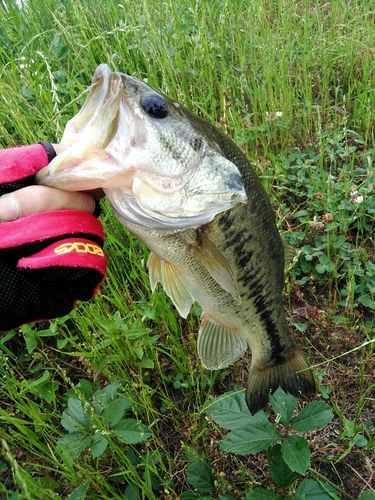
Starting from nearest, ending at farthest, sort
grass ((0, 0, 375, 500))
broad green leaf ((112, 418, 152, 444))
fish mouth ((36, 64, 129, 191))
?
fish mouth ((36, 64, 129, 191)) → broad green leaf ((112, 418, 152, 444)) → grass ((0, 0, 375, 500))

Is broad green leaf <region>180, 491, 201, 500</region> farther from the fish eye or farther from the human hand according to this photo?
the fish eye

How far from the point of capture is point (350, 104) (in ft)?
9.59

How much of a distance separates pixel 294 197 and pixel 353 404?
118 centimetres

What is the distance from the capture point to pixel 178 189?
4.16 ft

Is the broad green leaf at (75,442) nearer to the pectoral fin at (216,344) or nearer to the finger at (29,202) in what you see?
the pectoral fin at (216,344)

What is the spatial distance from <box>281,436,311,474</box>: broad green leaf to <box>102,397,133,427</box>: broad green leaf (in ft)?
1.76

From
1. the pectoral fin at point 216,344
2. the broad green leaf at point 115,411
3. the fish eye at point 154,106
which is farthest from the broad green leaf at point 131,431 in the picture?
the fish eye at point 154,106

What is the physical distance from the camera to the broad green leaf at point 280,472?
139 cm

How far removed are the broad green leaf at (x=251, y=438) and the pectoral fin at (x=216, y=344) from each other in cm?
34

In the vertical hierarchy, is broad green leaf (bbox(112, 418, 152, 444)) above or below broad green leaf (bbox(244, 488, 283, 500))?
above

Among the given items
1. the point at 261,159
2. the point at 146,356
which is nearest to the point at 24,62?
the point at 261,159

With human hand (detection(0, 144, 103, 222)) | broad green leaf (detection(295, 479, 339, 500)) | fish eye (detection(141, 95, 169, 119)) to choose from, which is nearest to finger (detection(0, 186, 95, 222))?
human hand (detection(0, 144, 103, 222))

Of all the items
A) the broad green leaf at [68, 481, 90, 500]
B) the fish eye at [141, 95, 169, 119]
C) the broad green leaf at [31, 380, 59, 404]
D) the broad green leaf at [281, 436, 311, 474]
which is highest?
the fish eye at [141, 95, 169, 119]

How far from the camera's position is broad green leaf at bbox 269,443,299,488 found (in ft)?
4.58
